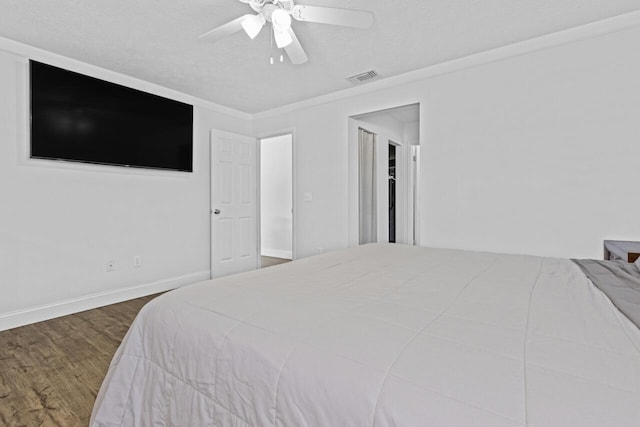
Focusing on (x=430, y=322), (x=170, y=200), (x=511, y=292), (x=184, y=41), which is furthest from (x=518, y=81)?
(x=170, y=200)

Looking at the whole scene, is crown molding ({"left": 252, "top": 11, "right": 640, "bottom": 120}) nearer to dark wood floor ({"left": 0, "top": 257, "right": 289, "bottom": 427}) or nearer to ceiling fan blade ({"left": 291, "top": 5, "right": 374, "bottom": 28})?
ceiling fan blade ({"left": 291, "top": 5, "right": 374, "bottom": 28})

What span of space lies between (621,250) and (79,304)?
453cm

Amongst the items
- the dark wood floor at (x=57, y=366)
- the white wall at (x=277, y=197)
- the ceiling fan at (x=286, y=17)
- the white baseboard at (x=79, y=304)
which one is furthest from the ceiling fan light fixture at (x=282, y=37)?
the white wall at (x=277, y=197)

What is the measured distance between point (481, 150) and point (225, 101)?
10.4ft

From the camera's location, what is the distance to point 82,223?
9.96ft

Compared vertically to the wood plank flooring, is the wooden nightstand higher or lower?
higher

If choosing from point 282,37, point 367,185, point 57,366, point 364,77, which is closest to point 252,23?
point 282,37

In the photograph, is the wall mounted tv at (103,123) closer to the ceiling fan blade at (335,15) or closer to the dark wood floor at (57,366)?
the dark wood floor at (57,366)

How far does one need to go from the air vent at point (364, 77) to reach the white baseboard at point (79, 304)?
3124 millimetres

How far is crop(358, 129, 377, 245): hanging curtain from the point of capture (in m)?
4.13

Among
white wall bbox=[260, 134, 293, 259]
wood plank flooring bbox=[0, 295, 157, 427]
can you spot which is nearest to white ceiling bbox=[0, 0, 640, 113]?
wood plank flooring bbox=[0, 295, 157, 427]

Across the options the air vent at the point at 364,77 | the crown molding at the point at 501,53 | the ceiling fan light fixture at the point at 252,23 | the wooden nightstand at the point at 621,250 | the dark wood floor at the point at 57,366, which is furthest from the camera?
the air vent at the point at 364,77

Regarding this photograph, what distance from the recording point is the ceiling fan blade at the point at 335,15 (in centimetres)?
178

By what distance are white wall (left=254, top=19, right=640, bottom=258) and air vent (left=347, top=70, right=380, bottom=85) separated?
21 cm
